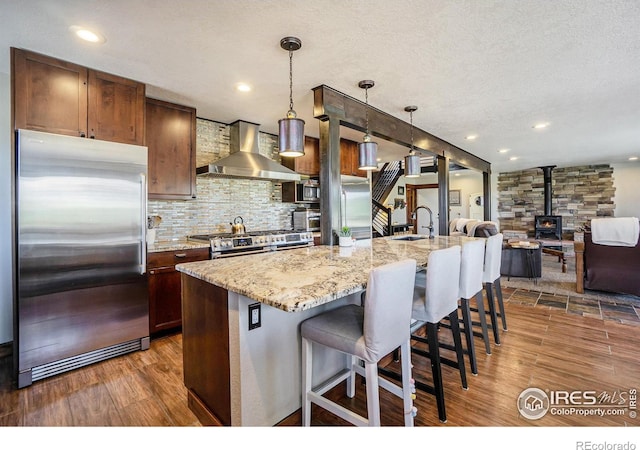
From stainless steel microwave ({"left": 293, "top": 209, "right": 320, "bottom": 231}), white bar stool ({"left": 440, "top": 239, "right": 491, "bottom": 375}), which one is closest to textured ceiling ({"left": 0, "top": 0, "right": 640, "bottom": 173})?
white bar stool ({"left": 440, "top": 239, "right": 491, "bottom": 375})

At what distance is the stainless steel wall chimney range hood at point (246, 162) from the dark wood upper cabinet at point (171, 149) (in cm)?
21

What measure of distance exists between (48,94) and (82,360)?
6.89 ft

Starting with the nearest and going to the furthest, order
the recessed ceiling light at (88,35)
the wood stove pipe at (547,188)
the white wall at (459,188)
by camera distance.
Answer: the recessed ceiling light at (88,35), the wood stove pipe at (547,188), the white wall at (459,188)

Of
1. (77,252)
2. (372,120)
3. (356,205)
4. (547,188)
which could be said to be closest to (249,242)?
(77,252)

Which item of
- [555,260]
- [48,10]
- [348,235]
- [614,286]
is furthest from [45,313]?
[555,260]

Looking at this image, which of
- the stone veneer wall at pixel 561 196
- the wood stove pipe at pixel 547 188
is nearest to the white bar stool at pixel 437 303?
the wood stove pipe at pixel 547 188

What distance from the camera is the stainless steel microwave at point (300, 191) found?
15.4 feet

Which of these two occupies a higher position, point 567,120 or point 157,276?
point 567,120

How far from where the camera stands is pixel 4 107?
270 centimetres

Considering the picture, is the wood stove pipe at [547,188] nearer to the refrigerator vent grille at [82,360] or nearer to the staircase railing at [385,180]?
the staircase railing at [385,180]

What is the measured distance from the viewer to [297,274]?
1.65 metres
